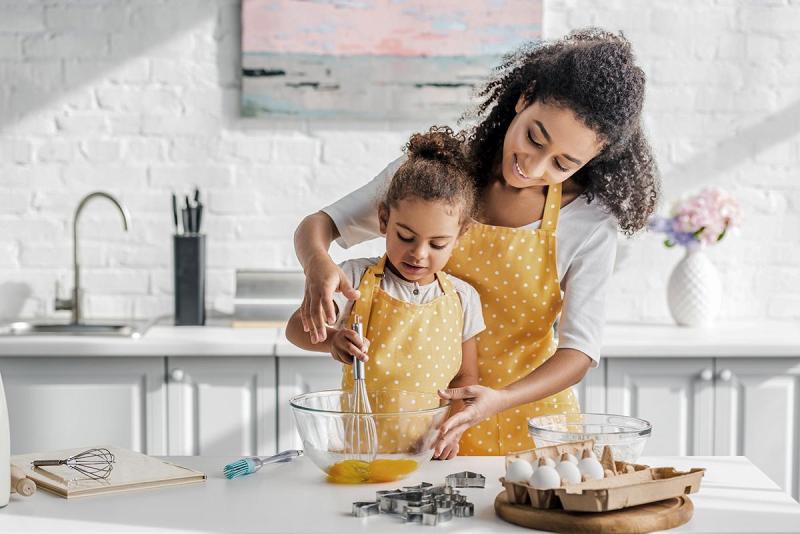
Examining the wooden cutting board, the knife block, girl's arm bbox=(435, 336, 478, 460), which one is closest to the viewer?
the wooden cutting board

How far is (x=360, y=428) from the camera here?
1.43 m

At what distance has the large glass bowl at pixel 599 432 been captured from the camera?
58.7 inches

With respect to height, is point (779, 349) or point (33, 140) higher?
point (33, 140)

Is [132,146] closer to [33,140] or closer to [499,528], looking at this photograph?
[33,140]

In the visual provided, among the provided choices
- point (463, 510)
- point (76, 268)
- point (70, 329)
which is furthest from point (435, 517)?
point (76, 268)

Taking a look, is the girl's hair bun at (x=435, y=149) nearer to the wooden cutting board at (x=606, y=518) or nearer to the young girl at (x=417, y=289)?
the young girl at (x=417, y=289)

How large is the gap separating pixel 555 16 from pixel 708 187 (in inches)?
31.3

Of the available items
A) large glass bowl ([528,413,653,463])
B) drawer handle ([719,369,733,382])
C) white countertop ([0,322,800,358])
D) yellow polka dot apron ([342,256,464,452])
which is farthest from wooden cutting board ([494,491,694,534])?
drawer handle ([719,369,733,382])

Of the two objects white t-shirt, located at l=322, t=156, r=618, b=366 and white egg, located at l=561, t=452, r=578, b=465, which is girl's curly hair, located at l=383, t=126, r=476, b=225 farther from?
white egg, located at l=561, t=452, r=578, b=465

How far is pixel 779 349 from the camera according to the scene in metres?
2.94

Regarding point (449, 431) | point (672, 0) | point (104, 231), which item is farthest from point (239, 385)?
point (672, 0)

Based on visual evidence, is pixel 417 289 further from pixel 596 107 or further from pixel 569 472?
pixel 569 472

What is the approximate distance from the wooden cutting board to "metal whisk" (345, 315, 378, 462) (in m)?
0.21

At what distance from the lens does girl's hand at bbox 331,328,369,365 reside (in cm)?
154
